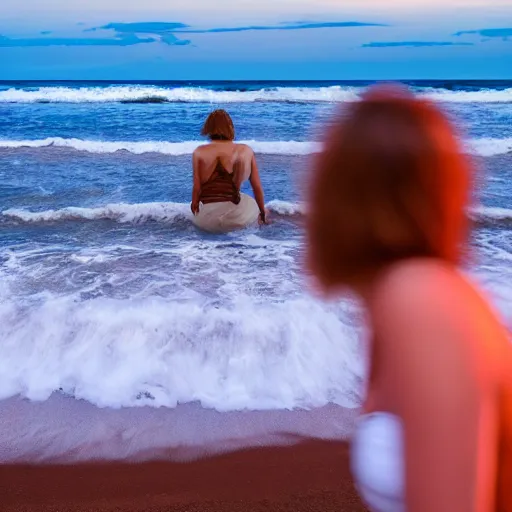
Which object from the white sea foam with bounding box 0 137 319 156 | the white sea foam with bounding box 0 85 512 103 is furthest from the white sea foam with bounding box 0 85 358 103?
the white sea foam with bounding box 0 137 319 156

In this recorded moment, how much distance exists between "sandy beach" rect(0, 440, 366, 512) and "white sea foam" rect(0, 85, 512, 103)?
77.8ft

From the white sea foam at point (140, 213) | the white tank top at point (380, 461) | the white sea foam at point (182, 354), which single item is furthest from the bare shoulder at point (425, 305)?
the white sea foam at point (140, 213)

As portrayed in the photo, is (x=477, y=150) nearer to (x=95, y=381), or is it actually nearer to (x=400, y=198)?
(x=95, y=381)

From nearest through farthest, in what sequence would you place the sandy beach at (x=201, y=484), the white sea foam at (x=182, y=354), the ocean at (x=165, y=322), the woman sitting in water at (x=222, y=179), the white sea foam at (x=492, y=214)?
the sandy beach at (x=201, y=484) < the ocean at (x=165, y=322) < the white sea foam at (x=182, y=354) < the woman sitting in water at (x=222, y=179) < the white sea foam at (x=492, y=214)

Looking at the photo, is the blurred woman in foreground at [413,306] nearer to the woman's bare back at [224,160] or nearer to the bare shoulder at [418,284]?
the bare shoulder at [418,284]

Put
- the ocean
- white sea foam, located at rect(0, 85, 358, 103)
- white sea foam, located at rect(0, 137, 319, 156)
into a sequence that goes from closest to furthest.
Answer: the ocean, white sea foam, located at rect(0, 137, 319, 156), white sea foam, located at rect(0, 85, 358, 103)

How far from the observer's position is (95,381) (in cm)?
321

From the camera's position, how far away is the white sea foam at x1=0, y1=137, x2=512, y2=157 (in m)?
12.4

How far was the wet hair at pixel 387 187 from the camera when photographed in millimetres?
861

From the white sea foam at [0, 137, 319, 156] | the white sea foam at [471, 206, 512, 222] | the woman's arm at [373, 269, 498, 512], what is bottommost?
the white sea foam at [0, 137, 319, 156]

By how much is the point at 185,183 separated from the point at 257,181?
9.97 ft

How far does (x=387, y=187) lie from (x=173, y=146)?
12722 mm

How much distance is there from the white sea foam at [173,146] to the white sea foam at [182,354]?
8312 mm

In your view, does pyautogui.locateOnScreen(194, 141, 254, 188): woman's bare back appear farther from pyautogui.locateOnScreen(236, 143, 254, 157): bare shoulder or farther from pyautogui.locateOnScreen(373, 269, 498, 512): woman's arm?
pyautogui.locateOnScreen(373, 269, 498, 512): woman's arm
